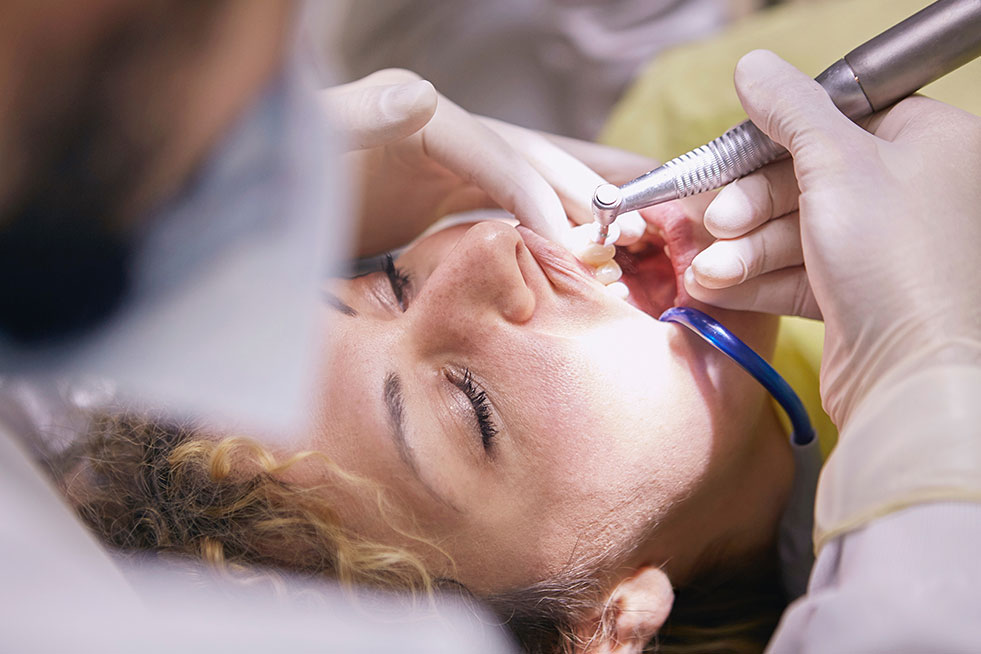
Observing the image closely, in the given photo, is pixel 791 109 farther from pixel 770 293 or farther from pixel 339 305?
pixel 339 305

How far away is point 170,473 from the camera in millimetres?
889

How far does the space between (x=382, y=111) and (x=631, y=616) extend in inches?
28.0

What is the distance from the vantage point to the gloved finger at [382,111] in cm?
93

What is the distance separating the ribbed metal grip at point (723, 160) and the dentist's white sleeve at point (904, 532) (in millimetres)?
Answer: 282

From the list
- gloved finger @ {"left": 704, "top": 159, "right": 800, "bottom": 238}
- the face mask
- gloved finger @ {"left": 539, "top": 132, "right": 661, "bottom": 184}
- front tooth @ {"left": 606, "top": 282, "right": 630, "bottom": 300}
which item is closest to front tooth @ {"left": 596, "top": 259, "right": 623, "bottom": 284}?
front tooth @ {"left": 606, "top": 282, "right": 630, "bottom": 300}

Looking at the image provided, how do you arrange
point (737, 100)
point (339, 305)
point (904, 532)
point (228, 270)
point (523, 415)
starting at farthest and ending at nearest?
point (228, 270) → point (737, 100) → point (339, 305) → point (523, 415) → point (904, 532)

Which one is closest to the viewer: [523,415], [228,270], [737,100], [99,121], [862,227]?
[862,227]

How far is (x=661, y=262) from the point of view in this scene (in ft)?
3.13

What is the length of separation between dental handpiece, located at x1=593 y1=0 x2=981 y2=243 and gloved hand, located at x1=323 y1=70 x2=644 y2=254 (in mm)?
96

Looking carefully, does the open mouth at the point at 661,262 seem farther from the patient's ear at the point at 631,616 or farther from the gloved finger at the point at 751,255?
the patient's ear at the point at 631,616

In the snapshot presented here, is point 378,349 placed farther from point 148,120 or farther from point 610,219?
point 148,120

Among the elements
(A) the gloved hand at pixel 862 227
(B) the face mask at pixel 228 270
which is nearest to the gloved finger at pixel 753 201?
(A) the gloved hand at pixel 862 227

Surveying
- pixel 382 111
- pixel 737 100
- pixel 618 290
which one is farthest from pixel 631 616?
pixel 737 100

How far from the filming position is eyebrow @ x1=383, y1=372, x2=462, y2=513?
2.68 ft
